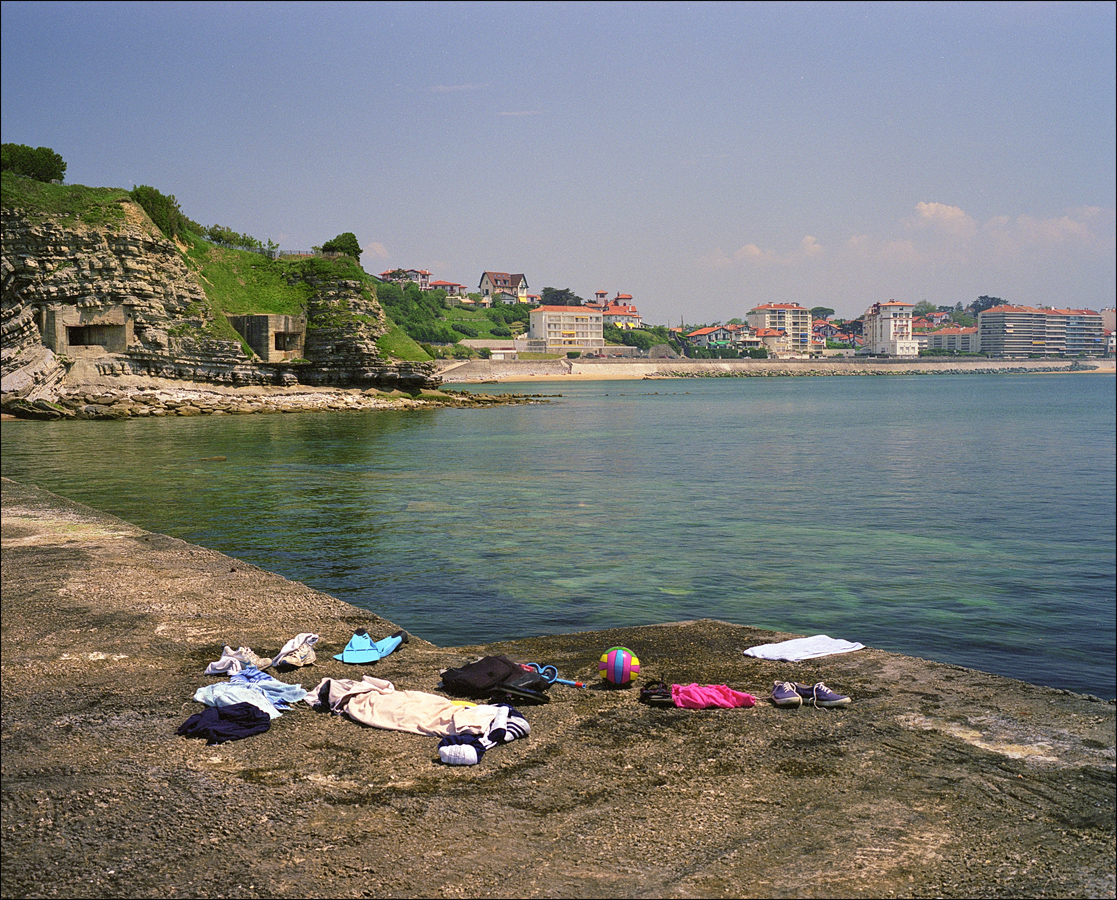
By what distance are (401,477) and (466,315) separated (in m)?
170

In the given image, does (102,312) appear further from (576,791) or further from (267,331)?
(576,791)

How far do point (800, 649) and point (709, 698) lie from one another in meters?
2.22

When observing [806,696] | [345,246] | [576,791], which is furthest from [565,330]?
[576,791]

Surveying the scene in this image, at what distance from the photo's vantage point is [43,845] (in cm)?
493

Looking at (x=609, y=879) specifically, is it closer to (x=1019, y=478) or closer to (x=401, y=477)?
(x=401, y=477)

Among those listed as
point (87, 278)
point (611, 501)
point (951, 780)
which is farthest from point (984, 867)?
point (87, 278)

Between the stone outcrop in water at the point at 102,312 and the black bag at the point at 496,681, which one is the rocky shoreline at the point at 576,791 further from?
the stone outcrop in water at the point at 102,312

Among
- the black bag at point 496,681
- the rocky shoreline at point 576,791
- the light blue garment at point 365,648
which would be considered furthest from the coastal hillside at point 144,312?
the black bag at point 496,681

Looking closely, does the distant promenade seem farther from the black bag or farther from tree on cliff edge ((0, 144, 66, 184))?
the black bag

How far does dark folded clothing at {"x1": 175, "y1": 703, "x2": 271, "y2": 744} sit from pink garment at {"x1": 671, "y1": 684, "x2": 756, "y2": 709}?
3.30 m

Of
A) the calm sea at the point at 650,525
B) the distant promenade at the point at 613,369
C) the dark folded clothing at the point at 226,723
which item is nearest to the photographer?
the dark folded clothing at the point at 226,723

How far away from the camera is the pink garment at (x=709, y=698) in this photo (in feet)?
23.6

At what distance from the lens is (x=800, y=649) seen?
9.04 meters

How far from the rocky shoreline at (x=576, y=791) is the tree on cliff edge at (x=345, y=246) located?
68.9 meters
